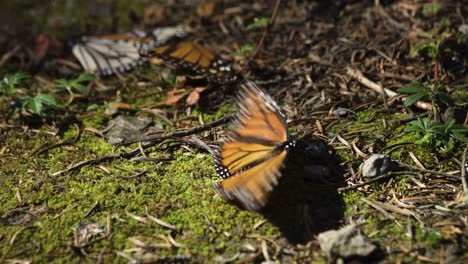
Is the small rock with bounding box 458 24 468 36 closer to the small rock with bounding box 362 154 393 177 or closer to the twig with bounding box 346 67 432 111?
the twig with bounding box 346 67 432 111

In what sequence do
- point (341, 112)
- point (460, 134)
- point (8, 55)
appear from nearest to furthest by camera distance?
point (460, 134)
point (341, 112)
point (8, 55)

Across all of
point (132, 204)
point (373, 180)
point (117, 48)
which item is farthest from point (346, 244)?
point (117, 48)

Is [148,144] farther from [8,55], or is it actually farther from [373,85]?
[8,55]

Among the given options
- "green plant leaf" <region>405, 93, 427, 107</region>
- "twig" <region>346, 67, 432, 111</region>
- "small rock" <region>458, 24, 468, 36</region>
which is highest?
"small rock" <region>458, 24, 468, 36</region>

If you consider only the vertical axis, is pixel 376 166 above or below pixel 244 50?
below

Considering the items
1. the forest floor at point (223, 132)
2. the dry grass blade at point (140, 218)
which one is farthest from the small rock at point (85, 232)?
the dry grass blade at point (140, 218)

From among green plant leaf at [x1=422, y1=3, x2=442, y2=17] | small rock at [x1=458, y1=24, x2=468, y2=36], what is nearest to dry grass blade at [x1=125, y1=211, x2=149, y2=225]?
small rock at [x1=458, y1=24, x2=468, y2=36]
